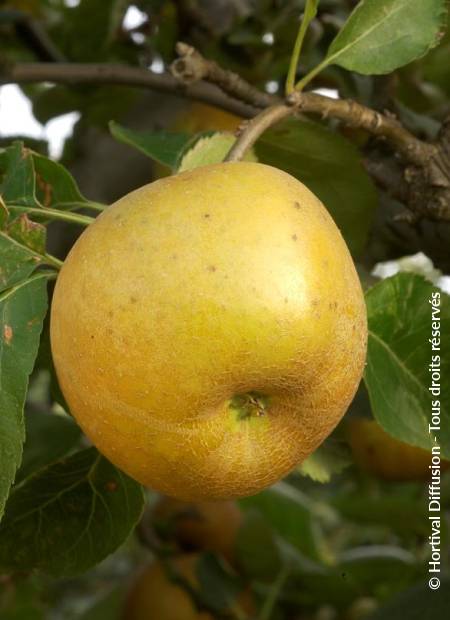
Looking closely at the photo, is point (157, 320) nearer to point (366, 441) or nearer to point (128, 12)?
point (366, 441)

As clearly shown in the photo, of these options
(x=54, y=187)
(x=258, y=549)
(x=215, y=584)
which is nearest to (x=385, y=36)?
(x=54, y=187)

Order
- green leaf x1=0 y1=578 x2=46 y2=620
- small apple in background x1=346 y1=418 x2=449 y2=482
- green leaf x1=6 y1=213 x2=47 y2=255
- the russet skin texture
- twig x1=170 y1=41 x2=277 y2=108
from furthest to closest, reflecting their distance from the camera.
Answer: green leaf x1=0 y1=578 x2=46 y2=620, small apple in background x1=346 y1=418 x2=449 y2=482, twig x1=170 y1=41 x2=277 y2=108, green leaf x1=6 y1=213 x2=47 y2=255, the russet skin texture

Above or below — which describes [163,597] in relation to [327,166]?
below

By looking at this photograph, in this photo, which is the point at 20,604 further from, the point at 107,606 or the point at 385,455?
the point at 385,455

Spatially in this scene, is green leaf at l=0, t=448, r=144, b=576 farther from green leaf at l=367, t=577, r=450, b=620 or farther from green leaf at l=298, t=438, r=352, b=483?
green leaf at l=367, t=577, r=450, b=620

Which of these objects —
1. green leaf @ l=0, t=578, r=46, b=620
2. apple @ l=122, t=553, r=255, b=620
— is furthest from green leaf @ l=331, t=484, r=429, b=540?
green leaf @ l=0, t=578, r=46, b=620

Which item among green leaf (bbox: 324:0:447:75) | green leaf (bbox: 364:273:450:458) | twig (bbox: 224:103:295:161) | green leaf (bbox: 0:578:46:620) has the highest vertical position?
green leaf (bbox: 324:0:447:75)
